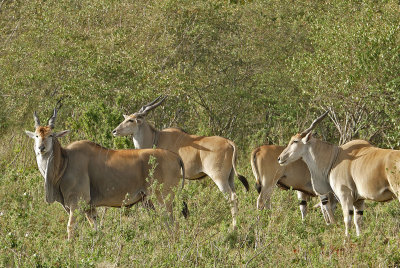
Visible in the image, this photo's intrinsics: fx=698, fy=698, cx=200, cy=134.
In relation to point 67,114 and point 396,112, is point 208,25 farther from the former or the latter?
point 396,112

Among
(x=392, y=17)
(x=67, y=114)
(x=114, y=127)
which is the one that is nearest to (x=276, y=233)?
(x=114, y=127)

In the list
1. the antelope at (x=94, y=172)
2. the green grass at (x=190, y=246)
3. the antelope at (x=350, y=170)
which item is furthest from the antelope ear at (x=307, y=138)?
the green grass at (x=190, y=246)

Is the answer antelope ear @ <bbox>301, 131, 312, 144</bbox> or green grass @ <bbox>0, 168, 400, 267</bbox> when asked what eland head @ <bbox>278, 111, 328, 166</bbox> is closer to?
antelope ear @ <bbox>301, 131, 312, 144</bbox>

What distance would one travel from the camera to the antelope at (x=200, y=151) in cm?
873

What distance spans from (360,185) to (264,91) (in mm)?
6354

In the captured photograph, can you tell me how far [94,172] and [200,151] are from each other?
2088mm

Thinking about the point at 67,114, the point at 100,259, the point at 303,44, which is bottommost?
the point at 67,114

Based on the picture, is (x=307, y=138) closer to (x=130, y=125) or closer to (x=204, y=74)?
(x=130, y=125)

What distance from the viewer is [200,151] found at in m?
8.90

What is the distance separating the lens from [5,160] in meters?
10.2

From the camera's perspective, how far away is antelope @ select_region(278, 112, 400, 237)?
736cm

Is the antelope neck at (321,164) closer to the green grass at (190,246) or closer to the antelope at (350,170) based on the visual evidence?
the antelope at (350,170)

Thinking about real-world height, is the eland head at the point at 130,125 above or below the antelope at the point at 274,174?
above

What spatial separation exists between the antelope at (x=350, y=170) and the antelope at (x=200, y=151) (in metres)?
0.76
